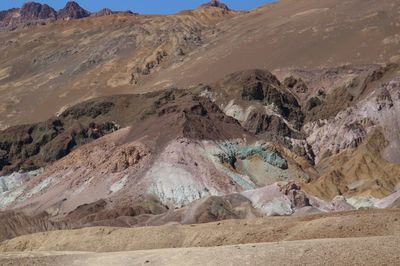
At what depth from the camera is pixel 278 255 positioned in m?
22.2

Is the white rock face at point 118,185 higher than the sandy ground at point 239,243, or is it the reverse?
the sandy ground at point 239,243

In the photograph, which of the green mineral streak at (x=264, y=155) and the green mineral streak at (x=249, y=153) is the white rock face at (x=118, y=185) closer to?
the green mineral streak at (x=249, y=153)

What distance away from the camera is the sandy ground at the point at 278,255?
68.0 feet

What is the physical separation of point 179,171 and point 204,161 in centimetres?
384

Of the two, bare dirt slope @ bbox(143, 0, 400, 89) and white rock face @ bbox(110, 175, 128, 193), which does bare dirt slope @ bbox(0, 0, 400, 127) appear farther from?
white rock face @ bbox(110, 175, 128, 193)

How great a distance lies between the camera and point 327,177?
71.7m

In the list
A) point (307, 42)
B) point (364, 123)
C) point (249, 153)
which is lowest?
point (364, 123)

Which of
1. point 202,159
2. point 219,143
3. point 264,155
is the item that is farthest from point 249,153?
point 202,159

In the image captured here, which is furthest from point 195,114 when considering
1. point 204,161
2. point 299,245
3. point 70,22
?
point 70,22

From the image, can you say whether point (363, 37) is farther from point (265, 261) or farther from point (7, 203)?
point (265, 261)

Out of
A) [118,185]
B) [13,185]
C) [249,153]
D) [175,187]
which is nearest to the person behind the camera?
[175,187]

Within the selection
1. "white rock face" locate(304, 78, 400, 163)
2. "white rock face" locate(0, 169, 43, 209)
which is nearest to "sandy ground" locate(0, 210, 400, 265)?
"white rock face" locate(0, 169, 43, 209)

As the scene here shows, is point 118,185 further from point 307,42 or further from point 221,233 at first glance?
point 307,42

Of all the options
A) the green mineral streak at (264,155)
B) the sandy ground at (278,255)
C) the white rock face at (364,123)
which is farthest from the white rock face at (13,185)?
the sandy ground at (278,255)
